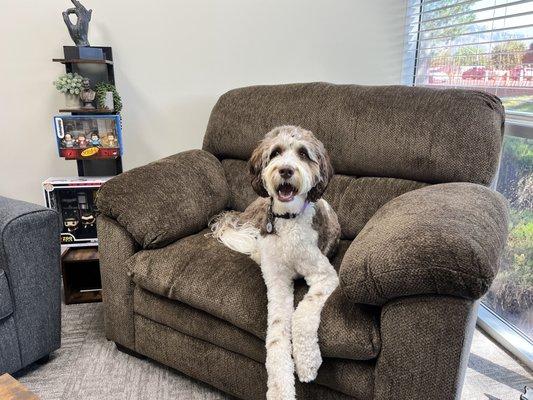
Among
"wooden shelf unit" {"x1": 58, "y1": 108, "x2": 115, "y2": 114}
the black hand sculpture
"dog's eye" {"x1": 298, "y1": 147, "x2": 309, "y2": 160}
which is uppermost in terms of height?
the black hand sculpture

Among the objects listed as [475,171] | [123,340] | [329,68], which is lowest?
[123,340]

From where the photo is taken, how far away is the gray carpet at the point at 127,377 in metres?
1.60

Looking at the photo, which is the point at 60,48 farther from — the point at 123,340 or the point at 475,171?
the point at 475,171

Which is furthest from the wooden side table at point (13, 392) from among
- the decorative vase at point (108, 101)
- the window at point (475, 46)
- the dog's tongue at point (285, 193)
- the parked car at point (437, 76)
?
the parked car at point (437, 76)

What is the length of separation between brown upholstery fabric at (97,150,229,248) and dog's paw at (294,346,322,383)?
771 millimetres

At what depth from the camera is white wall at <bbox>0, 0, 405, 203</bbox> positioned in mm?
2314

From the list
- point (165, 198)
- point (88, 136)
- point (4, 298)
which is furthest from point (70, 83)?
point (4, 298)

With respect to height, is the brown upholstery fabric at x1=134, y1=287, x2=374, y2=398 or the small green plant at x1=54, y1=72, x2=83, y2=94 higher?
the small green plant at x1=54, y1=72, x2=83, y2=94

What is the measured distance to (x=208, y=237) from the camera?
69.0 inches

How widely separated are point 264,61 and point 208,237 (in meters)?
1.29

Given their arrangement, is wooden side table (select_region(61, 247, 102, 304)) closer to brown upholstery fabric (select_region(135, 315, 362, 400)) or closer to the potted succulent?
brown upholstery fabric (select_region(135, 315, 362, 400))

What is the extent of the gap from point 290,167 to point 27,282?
1.14 m

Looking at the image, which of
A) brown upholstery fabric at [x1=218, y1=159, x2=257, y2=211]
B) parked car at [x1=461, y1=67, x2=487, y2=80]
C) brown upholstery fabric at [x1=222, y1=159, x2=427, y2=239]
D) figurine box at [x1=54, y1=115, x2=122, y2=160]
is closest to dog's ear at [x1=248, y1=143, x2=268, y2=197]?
brown upholstery fabric at [x1=222, y1=159, x2=427, y2=239]

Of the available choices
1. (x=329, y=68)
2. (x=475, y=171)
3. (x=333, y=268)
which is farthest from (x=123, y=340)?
(x=329, y=68)
